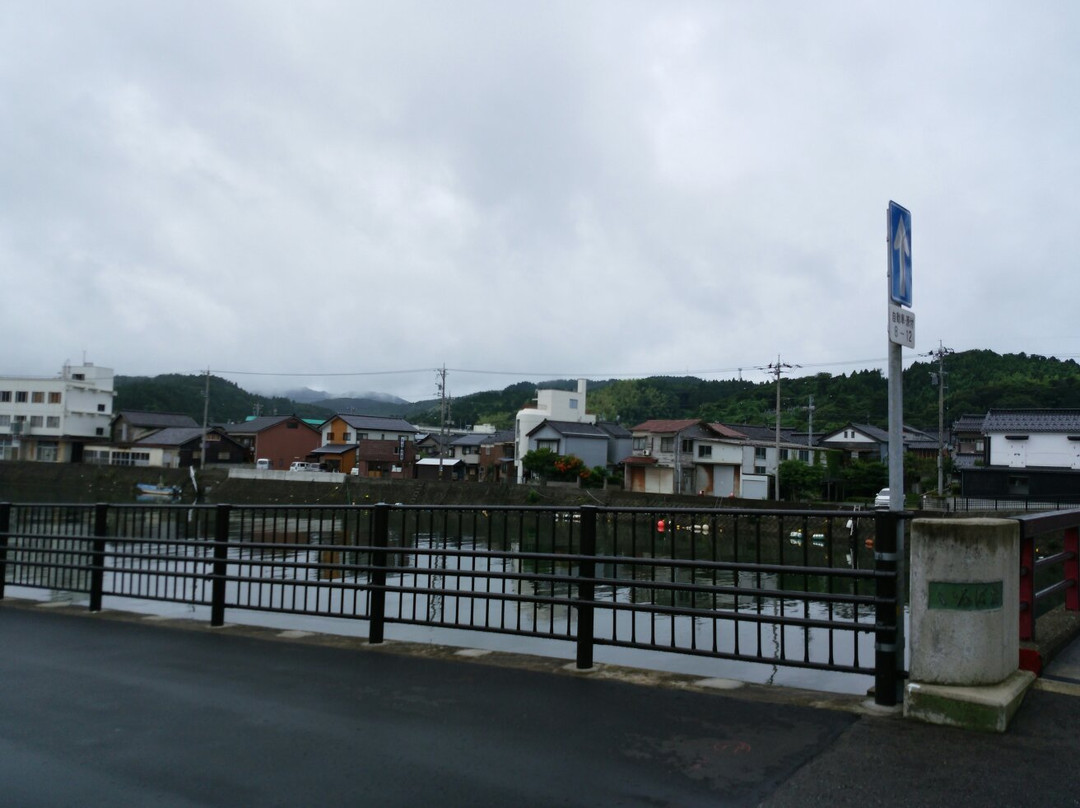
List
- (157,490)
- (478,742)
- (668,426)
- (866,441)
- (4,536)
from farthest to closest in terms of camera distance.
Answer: (866,441) < (157,490) < (668,426) < (4,536) < (478,742)

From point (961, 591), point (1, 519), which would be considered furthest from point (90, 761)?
point (1, 519)

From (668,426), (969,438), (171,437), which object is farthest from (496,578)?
(171,437)

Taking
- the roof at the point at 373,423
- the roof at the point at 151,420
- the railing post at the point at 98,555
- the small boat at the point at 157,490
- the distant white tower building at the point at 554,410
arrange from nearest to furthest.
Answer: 1. the railing post at the point at 98,555
2. the small boat at the point at 157,490
3. the distant white tower building at the point at 554,410
4. the roof at the point at 373,423
5. the roof at the point at 151,420

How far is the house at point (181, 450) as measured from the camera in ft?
201

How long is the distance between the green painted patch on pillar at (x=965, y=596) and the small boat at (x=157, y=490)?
56096mm

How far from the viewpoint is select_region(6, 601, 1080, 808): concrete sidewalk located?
289 centimetres

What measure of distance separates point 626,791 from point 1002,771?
144cm

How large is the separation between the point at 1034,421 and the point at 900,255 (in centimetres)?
4106

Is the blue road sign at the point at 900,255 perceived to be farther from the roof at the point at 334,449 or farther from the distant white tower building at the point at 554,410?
the roof at the point at 334,449

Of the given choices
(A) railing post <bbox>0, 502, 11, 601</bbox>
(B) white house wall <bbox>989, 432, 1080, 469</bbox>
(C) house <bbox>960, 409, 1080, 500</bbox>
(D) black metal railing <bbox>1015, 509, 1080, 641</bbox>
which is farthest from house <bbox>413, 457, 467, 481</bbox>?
(D) black metal railing <bbox>1015, 509, 1080, 641</bbox>

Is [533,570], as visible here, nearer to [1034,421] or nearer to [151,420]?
[1034,421]

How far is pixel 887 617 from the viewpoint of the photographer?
12.5 ft

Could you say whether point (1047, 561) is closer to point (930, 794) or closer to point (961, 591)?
point (961, 591)

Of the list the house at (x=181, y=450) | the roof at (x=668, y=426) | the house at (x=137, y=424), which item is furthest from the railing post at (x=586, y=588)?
the house at (x=137, y=424)
